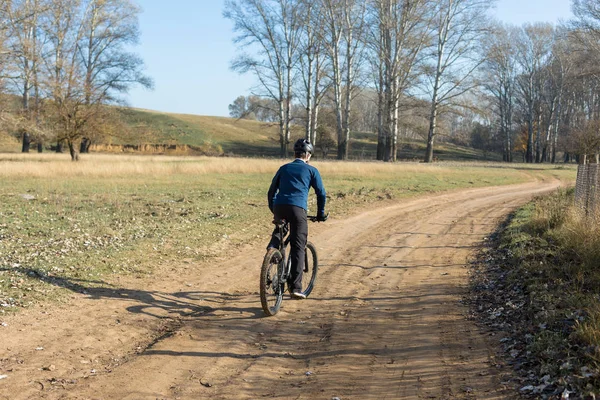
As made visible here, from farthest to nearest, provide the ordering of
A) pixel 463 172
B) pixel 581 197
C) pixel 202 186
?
1. pixel 463 172
2. pixel 202 186
3. pixel 581 197

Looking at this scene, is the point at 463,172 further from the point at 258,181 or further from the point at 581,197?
the point at 581,197

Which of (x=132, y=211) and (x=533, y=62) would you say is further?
(x=533, y=62)

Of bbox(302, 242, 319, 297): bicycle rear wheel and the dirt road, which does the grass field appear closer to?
the dirt road

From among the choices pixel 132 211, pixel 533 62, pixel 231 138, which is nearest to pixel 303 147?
pixel 132 211

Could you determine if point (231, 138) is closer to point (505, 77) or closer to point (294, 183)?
point (505, 77)

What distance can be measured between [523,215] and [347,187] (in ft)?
27.8

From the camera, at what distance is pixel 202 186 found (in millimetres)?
21031

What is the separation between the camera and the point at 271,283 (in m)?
6.36

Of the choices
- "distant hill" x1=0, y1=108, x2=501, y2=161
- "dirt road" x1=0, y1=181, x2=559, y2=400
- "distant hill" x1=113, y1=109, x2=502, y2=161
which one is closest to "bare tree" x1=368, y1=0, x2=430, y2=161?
"distant hill" x1=0, y1=108, x2=501, y2=161

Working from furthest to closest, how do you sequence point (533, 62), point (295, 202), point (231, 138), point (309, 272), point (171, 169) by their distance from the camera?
1. point (231, 138)
2. point (533, 62)
3. point (171, 169)
4. point (309, 272)
5. point (295, 202)

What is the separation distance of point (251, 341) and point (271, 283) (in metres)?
1.00

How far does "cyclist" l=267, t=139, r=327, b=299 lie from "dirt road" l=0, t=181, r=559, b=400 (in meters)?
0.56

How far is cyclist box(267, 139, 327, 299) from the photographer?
6.59 meters

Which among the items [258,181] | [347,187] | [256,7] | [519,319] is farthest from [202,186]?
[256,7]
